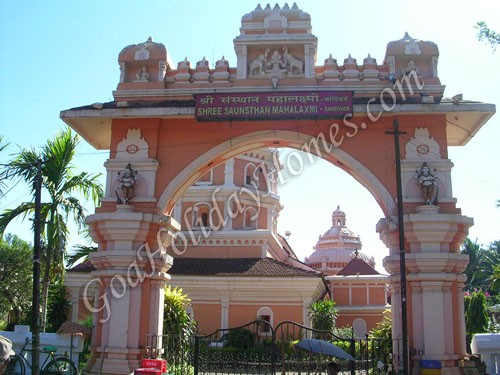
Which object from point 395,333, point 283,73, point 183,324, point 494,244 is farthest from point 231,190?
point 494,244

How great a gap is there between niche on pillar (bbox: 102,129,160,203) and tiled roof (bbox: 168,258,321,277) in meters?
12.9

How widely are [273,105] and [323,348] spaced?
5.46 m

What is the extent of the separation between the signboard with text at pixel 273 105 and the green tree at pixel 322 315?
13428mm

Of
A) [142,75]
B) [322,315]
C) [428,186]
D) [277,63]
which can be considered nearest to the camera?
[428,186]

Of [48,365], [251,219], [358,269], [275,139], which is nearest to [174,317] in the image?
[48,365]

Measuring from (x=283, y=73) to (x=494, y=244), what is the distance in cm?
3666

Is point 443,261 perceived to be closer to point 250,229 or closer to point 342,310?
point 250,229

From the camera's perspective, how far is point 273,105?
13453mm

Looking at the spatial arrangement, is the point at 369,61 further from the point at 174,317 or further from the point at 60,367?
the point at 60,367

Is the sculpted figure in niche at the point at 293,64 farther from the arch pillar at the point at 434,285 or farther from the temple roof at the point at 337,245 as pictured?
the temple roof at the point at 337,245

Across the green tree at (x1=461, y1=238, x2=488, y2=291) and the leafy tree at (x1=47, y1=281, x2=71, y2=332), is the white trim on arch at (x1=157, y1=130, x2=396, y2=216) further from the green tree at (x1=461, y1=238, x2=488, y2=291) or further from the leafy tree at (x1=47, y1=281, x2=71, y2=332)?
the green tree at (x1=461, y1=238, x2=488, y2=291)

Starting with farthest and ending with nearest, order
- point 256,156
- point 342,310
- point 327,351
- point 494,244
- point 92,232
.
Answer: point 494,244 → point 342,310 → point 256,156 → point 92,232 → point 327,351

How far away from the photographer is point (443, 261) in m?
12.2

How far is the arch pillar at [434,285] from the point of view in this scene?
12.0 m
